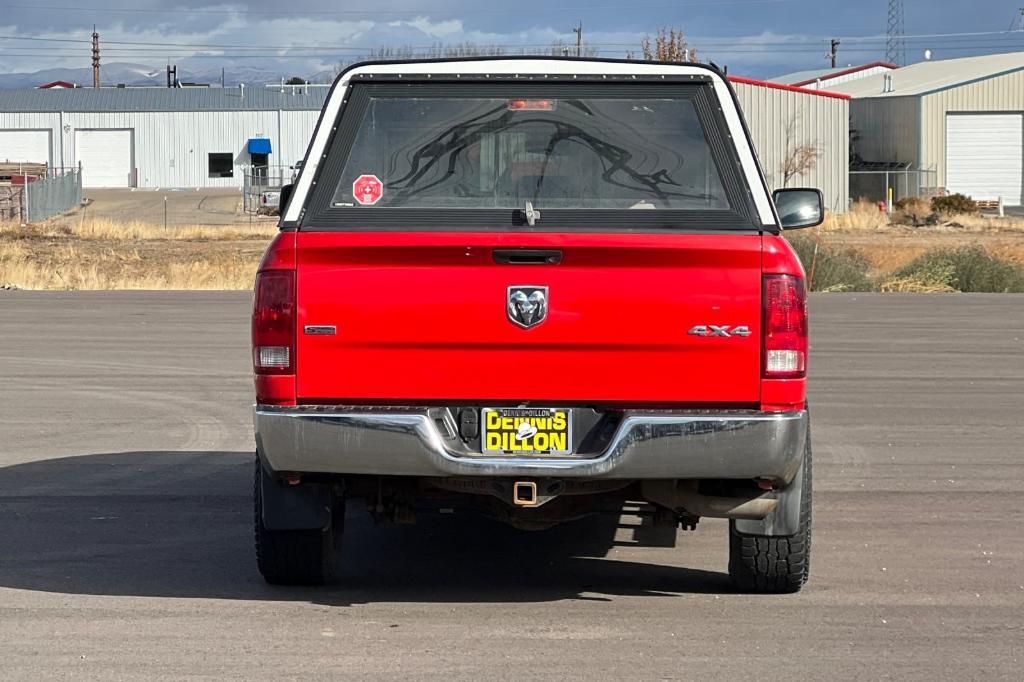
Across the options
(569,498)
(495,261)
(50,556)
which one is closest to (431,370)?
(495,261)

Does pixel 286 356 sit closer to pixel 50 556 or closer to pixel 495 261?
pixel 495 261

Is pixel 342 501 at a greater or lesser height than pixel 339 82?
lesser

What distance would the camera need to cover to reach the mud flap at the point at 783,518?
6.53m

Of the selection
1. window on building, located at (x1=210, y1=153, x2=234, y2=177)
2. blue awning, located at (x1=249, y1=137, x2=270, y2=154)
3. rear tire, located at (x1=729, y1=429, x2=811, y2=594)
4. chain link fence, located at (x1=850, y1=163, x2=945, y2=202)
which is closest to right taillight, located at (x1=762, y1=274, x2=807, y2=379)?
rear tire, located at (x1=729, y1=429, x2=811, y2=594)

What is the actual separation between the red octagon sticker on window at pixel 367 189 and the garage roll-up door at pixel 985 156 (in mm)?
64395

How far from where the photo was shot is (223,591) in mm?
6980

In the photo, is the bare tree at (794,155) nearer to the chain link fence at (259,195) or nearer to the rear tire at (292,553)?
the chain link fence at (259,195)

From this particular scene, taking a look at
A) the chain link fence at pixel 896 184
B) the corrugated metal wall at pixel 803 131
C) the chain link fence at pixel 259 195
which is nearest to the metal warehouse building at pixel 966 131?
the chain link fence at pixel 896 184

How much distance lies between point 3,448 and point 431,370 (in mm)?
5968

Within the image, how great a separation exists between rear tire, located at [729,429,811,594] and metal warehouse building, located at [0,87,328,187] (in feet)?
249

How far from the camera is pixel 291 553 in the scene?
22.5 feet

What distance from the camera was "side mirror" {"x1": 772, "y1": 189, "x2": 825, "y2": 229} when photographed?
768 centimetres

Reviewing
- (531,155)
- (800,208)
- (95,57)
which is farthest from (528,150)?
(95,57)

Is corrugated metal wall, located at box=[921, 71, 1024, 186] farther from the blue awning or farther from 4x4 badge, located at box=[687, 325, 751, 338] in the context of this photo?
4x4 badge, located at box=[687, 325, 751, 338]
